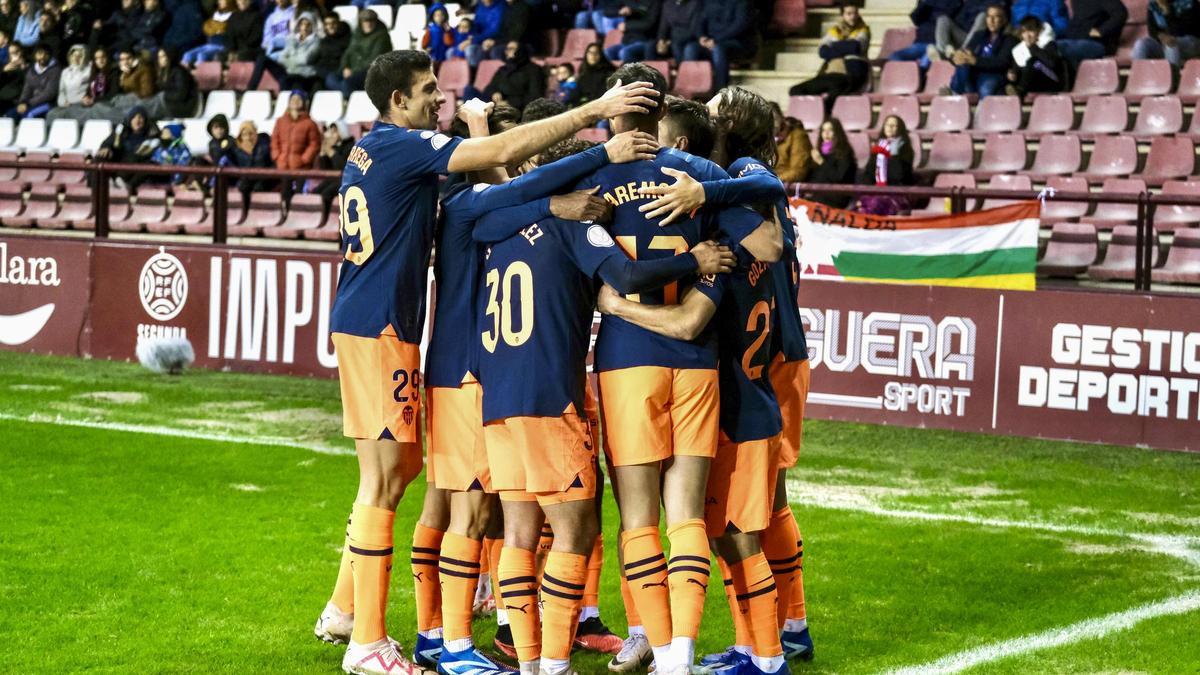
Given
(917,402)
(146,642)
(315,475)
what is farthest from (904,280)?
(146,642)

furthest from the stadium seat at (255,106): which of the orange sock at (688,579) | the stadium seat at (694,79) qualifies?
the orange sock at (688,579)

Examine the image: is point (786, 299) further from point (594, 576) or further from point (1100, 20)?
point (1100, 20)

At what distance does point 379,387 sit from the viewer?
200 inches

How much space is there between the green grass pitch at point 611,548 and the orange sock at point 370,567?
26 centimetres

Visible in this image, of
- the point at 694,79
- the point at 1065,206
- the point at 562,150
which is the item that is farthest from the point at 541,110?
the point at 694,79

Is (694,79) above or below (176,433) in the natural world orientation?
above

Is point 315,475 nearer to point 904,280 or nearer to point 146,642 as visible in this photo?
point 146,642

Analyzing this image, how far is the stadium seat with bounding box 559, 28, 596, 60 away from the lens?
17469 millimetres

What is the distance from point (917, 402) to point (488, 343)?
6001 millimetres

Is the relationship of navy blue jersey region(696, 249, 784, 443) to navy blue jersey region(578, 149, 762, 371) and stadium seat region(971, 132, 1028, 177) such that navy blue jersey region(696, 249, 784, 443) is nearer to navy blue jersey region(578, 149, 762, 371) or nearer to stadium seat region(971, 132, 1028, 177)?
navy blue jersey region(578, 149, 762, 371)

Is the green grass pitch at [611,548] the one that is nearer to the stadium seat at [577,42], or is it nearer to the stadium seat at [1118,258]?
the stadium seat at [1118,258]

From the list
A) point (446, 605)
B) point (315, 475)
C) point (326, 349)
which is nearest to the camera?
point (446, 605)

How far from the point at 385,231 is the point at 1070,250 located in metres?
8.17

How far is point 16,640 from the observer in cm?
537
